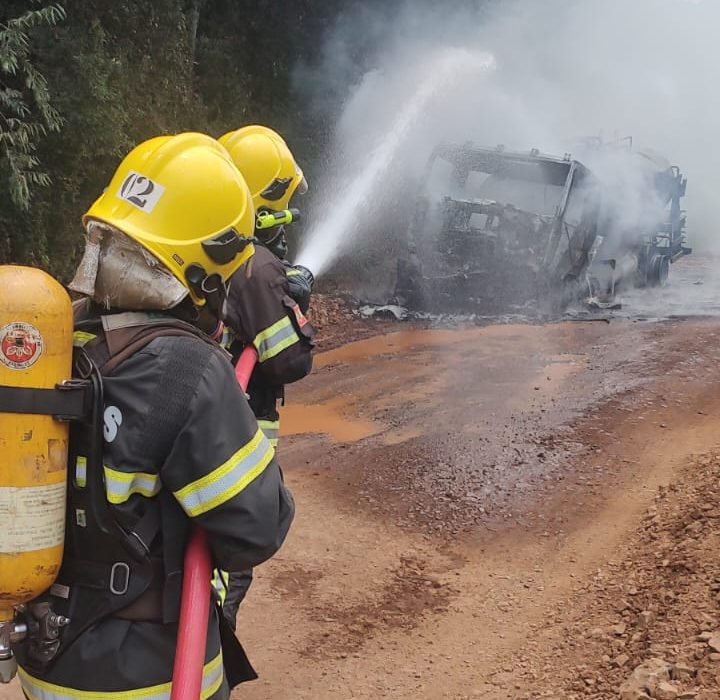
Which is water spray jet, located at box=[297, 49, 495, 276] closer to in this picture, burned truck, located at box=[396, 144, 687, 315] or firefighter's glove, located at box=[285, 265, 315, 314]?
burned truck, located at box=[396, 144, 687, 315]

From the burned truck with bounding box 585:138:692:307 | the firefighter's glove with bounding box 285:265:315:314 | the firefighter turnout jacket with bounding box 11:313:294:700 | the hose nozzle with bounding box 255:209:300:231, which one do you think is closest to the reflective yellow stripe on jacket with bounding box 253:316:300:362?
the firefighter's glove with bounding box 285:265:315:314

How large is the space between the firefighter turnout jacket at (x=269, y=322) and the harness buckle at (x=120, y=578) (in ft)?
4.51

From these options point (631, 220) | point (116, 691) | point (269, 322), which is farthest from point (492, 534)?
point (631, 220)

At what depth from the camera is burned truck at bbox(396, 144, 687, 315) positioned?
36.4ft

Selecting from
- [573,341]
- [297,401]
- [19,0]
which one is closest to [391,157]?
[573,341]

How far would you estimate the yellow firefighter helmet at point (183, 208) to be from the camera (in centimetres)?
169

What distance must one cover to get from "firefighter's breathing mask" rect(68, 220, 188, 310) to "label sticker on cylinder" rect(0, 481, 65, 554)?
41 cm

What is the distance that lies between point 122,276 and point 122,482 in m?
0.44

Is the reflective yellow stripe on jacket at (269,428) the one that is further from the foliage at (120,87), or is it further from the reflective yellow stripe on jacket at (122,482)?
the foliage at (120,87)

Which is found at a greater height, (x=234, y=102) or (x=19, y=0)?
(x=19, y=0)

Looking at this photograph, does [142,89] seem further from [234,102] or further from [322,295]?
[322,295]

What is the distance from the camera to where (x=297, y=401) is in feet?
24.6

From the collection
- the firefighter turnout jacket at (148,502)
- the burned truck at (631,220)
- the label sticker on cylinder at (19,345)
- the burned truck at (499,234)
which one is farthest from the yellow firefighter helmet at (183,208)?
the burned truck at (631,220)

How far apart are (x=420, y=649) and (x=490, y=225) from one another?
8.50 metres
